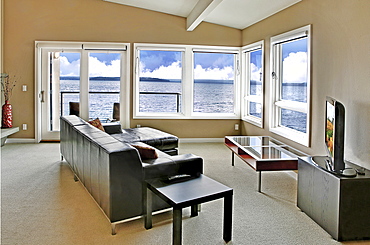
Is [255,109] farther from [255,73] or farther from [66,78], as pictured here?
[66,78]

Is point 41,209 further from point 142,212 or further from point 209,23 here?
point 209,23

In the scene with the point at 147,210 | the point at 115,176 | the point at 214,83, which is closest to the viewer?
the point at 115,176

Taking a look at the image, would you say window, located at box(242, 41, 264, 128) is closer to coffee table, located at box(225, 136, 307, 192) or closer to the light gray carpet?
coffee table, located at box(225, 136, 307, 192)

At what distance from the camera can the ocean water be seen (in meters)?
7.34

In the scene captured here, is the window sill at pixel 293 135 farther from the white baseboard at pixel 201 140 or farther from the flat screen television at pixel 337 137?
the white baseboard at pixel 201 140

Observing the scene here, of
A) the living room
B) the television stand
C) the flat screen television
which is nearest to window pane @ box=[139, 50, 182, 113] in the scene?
the living room

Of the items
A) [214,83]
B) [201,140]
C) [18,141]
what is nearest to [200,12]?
[214,83]

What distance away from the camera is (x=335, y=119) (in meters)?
2.97

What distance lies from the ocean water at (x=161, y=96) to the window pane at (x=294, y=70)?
133 cm

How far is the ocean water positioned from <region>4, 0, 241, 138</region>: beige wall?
1.88 ft

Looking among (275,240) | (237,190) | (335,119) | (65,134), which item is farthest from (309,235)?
(65,134)

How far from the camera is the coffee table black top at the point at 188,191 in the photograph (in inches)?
105

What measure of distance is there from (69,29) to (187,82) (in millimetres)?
2566

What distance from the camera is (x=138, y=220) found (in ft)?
10.7
